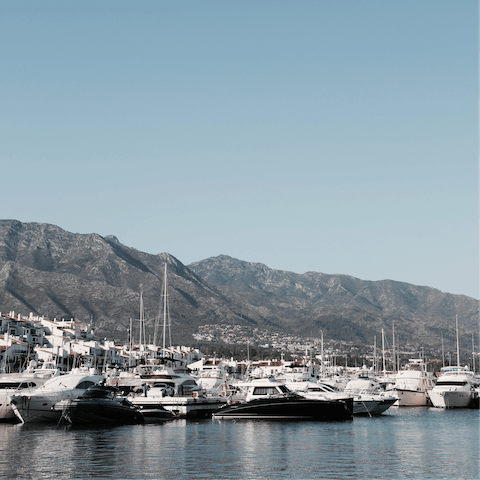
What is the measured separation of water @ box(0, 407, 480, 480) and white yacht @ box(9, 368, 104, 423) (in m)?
2.15

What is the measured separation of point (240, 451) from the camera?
122 ft

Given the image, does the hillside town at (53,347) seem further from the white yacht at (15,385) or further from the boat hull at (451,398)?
the boat hull at (451,398)

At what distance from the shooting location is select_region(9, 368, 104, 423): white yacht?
168ft

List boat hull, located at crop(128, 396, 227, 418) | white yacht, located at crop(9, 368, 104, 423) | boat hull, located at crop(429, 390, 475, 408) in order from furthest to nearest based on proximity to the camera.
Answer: boat hull, located at crop(429, 390, 475, 408) < boat hull, located at crop(128, 396, 227, 418) < white yacht, located at crop(9, 368, 104, 423)

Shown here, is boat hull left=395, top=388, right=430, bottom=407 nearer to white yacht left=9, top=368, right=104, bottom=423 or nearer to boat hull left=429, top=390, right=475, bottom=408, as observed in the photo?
boat hull left=429, top=390, right=475, bottom=408

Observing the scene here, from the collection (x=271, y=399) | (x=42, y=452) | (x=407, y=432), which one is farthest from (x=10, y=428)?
(x=407, y=432)

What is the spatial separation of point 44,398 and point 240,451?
833 inches

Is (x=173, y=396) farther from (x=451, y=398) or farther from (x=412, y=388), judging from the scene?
(x=412, y=388)

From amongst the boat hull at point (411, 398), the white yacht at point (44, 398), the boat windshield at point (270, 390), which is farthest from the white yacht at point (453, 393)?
the white yacht at point (44, 398)

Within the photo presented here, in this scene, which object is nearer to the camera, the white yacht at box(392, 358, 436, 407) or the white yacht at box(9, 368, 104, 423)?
the white yacht at box(9, 368, 104, 423)

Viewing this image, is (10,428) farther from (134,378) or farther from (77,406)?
(134,378)

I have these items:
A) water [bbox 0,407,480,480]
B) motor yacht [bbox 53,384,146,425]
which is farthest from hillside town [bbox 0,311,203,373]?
water [bbox 0,407,480,480]

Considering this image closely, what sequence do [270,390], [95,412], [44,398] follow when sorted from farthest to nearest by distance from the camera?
1. [270,390]
2. [44,398]
3. [95,412]

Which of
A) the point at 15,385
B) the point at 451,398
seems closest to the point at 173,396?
the point at 15,385
